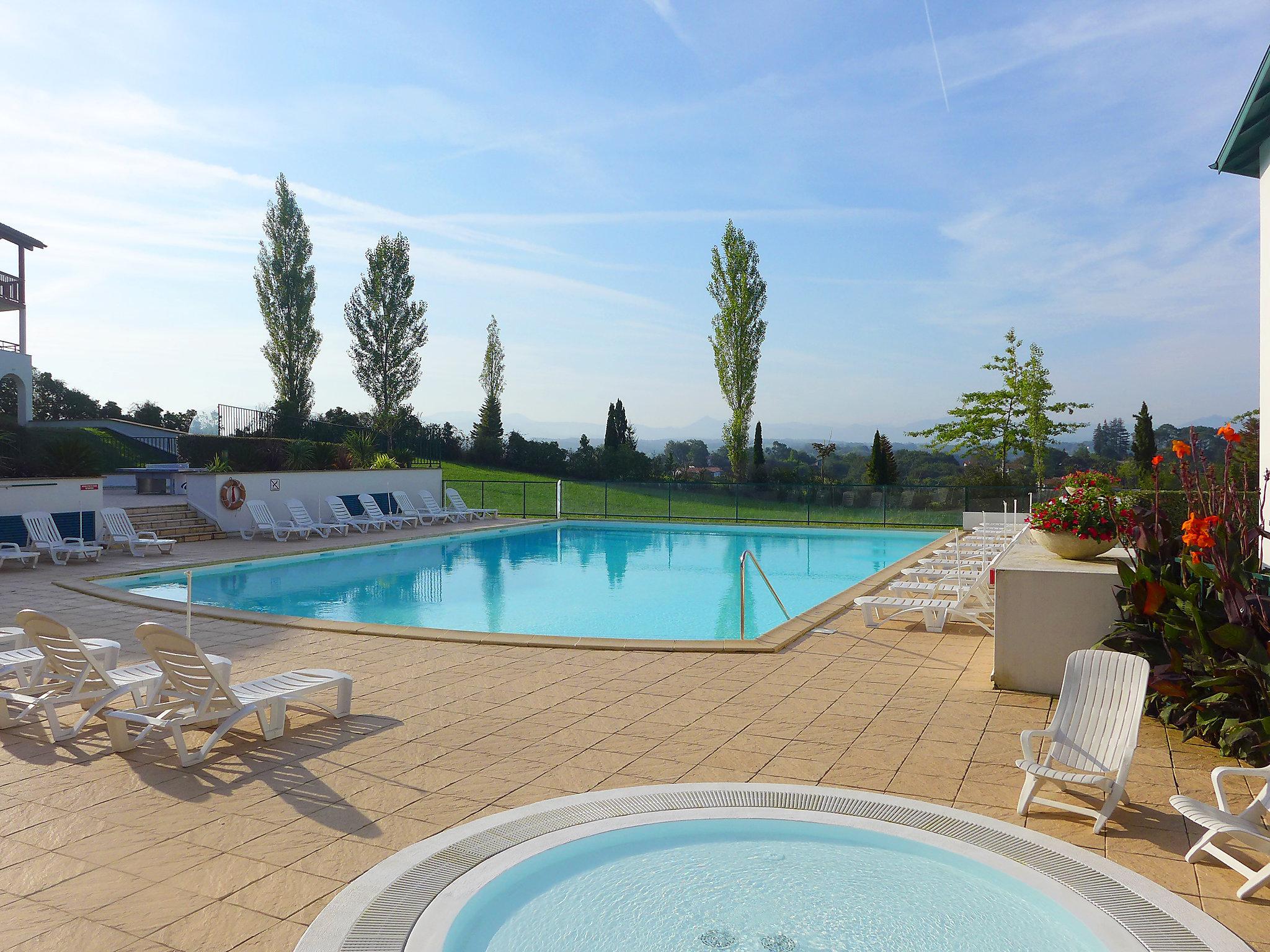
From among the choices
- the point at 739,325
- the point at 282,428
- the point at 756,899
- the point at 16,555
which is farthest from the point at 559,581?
the point at 739,325

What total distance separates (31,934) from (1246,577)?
237 inches

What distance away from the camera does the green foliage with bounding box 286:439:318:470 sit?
71.1 feet

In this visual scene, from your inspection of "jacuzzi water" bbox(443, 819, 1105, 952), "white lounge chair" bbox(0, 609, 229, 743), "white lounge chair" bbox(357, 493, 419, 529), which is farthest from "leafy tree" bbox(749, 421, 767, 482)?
"jacuzzi water" bbox(443, 819, 1105, 952)

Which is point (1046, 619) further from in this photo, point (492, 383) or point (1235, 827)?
point (492, 383)

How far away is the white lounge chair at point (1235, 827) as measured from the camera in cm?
321

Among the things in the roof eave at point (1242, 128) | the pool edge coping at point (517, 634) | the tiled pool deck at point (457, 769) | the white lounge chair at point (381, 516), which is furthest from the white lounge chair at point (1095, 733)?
the white lounge chair at point (381, 516)

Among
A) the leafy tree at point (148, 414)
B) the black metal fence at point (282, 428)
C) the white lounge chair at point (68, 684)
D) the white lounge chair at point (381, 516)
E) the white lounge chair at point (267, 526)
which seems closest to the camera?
the white lounge chair at point (68, 684)

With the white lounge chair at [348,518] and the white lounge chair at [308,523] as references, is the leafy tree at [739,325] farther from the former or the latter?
the white lounge chair at [308,523]

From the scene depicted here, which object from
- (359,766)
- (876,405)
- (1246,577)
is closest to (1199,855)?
(1246,577)

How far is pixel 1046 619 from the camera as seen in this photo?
6.23 metres

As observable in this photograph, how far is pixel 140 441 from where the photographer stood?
93.9ft

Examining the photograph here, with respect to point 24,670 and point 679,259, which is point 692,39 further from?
point 679,259

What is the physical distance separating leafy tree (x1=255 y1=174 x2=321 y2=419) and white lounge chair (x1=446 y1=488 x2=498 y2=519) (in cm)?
1315

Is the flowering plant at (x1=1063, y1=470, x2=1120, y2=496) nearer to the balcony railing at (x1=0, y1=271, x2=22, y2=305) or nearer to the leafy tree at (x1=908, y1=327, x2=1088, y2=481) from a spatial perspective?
the leafy tree at (x1=908, y1=327, x2=1088, y2=481)
